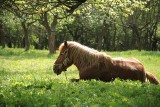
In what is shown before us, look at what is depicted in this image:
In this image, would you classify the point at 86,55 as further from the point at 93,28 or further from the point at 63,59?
the point at 93,28

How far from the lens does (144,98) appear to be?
339 inches

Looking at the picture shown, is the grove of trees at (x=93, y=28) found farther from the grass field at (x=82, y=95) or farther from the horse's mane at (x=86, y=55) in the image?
the grass field at (x=82, y=95)

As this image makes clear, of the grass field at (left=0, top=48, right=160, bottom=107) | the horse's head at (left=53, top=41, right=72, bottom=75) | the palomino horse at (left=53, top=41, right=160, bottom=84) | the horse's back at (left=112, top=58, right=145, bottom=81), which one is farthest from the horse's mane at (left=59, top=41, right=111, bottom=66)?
the grass field at (left=0, top=48, right=160, bottom=107)

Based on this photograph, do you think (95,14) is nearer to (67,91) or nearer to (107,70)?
(107,70)

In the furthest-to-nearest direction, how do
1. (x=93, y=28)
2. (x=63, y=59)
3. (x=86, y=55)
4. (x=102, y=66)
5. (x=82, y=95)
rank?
(x=93, y=28)
(x=63, y=59)
(x=86, y=55)
(x=102, y=66)
(x=82, y=95)

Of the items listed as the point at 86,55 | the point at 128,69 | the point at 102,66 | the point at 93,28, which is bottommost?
the point at 93,28

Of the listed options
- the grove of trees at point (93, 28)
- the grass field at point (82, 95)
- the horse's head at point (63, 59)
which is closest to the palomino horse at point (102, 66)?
the horse's head at point (63, 59)

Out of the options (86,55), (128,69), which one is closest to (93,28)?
(86,55)

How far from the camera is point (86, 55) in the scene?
11875 millimetres

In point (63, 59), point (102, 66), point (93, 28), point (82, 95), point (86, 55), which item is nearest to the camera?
point (82, 95)

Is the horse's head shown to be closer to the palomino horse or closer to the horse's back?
the palomino horse

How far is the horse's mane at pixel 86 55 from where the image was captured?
11.6 meters

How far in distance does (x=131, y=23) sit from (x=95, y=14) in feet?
92.8

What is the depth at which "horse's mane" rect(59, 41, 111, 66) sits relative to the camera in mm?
11633
